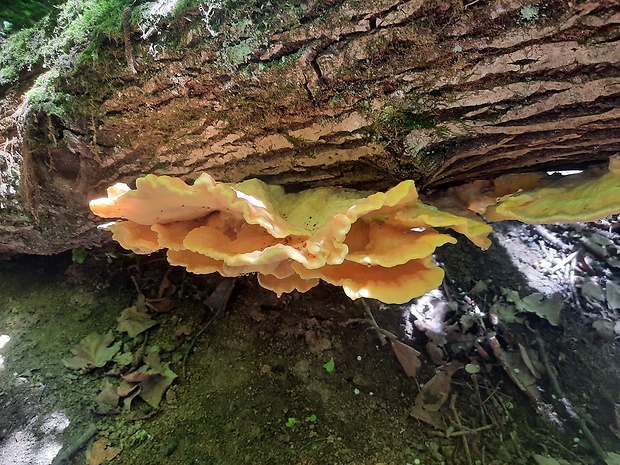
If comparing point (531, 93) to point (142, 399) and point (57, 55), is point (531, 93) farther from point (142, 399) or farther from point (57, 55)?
point (142, 399)

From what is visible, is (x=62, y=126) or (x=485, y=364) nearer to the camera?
(x=62, y=126)

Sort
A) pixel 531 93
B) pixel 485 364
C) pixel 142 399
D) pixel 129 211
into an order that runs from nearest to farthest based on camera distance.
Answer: pixel 531 93
pixel 129 211
pixel 142 399
pixel 485 364

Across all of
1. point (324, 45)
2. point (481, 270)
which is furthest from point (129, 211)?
point (481, 270)

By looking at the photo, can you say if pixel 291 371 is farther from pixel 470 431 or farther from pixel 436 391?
pixel 470 431

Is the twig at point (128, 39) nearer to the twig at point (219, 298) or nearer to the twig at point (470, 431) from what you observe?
the twig at point (219, 298)

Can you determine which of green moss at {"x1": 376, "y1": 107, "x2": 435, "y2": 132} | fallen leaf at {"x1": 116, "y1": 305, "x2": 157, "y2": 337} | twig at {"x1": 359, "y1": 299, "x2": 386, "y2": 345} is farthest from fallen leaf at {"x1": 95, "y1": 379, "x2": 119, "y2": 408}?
green moss at {"x1": 376, "y1": 107, "x2": 435, "y2": 132}

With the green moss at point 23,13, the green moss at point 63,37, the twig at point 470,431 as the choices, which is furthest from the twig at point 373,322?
the green moss at point 23,13

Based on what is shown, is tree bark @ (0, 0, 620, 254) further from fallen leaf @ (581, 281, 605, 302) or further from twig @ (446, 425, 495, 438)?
fallen leaf @ (581, 281, 605, 302)
